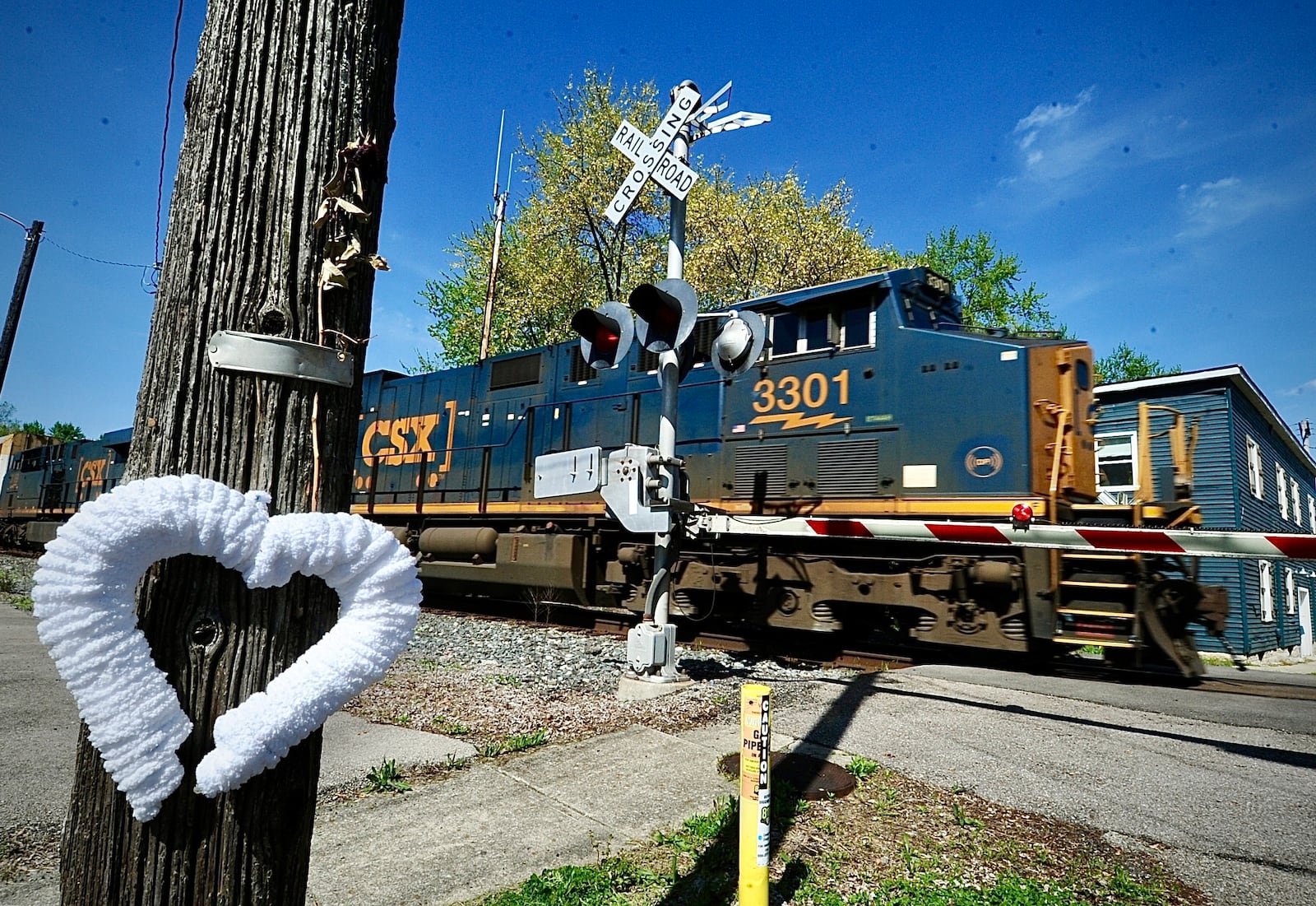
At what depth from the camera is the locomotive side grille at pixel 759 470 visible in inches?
336

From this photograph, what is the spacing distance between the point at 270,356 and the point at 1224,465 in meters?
18.7

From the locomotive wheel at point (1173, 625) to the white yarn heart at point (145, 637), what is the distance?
22.4 feet

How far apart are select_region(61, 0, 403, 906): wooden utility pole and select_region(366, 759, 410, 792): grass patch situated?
2414 millimetres

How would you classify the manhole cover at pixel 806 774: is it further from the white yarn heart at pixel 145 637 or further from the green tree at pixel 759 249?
the green tree at pixel 759 249

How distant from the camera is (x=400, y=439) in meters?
13.9

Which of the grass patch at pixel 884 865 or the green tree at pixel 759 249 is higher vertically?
the green tree at pixel 759 249

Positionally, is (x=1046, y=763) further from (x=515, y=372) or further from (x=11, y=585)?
(x=11, y=585)

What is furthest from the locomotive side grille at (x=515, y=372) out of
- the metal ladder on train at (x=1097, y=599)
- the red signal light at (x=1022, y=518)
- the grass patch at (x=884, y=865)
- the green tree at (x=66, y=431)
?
the green tree at (x=66, y=431)

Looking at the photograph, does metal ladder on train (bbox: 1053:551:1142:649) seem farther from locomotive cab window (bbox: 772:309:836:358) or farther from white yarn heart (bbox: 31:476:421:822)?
white yarn heart (bbox: 31:476:421:822)

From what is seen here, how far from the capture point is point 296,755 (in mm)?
1527

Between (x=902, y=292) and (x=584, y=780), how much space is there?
6.10m

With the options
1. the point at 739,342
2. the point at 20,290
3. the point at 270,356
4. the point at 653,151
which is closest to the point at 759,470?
the point at 739,342

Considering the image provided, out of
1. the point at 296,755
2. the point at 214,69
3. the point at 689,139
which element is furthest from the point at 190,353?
the point at 689,139

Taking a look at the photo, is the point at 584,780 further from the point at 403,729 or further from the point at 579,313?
the point at 579,313
